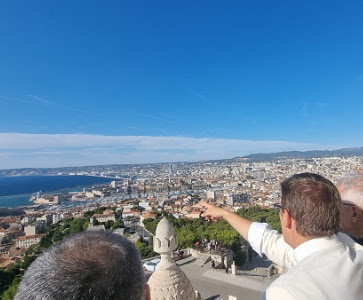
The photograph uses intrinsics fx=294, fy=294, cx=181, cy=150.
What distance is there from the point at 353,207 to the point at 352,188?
13 centimetres

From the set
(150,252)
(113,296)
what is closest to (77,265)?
(113,296)

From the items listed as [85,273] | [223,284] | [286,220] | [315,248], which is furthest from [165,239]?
[223,284]

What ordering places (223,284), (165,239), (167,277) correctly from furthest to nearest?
(223,284) < (165,239) < (167,277)

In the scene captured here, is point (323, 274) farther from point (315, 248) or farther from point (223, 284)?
Result: point (223, 284)

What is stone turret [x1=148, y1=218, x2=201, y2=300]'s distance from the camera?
13.2 ft

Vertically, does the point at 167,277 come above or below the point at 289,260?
below

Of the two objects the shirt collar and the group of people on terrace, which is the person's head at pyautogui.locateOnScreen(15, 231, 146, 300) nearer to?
the group of people on terrace

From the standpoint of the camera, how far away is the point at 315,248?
51.1 inches

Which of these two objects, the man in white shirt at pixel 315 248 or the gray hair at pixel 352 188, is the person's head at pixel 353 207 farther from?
the man in white shirt at pixel 315 248

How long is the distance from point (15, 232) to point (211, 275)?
125 feet

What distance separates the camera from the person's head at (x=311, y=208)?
1.33 metres

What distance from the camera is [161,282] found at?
4102 mm

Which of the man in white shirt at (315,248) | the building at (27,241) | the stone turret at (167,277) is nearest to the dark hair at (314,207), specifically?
the man in white shirt at (315,248)

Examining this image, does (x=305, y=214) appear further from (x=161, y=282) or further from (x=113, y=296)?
(x=161, y=282)
